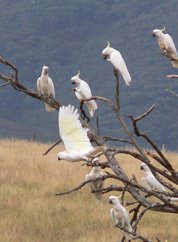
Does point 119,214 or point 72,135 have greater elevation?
point 72,135

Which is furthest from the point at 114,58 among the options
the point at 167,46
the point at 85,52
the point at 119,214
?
the point at 85,52

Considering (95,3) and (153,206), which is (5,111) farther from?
(153,206)

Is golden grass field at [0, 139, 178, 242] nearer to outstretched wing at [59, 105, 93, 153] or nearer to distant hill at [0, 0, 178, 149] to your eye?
outstretched wing at [59, 105, 93, 153]

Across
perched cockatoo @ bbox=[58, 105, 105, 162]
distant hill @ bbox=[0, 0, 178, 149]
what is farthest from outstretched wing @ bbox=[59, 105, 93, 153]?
distant hill @ bbox=[0, 0, 178, 149]

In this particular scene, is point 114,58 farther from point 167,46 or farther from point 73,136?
point 73,136

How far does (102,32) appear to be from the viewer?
111438 millimetres

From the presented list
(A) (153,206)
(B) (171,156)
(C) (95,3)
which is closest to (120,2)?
(C) (95,3)

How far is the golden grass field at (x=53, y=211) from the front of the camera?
11.4 meters

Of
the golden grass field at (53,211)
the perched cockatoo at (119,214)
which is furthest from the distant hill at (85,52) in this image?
the perched cockatoo at (119,214)

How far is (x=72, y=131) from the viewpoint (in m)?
3.60

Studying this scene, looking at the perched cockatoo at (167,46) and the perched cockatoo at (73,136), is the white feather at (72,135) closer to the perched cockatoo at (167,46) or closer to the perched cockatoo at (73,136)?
the perched cockatoo at (73,136)

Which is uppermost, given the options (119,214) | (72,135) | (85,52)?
(72,135)

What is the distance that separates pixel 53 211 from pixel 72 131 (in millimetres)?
8904

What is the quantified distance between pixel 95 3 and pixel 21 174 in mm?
101688
